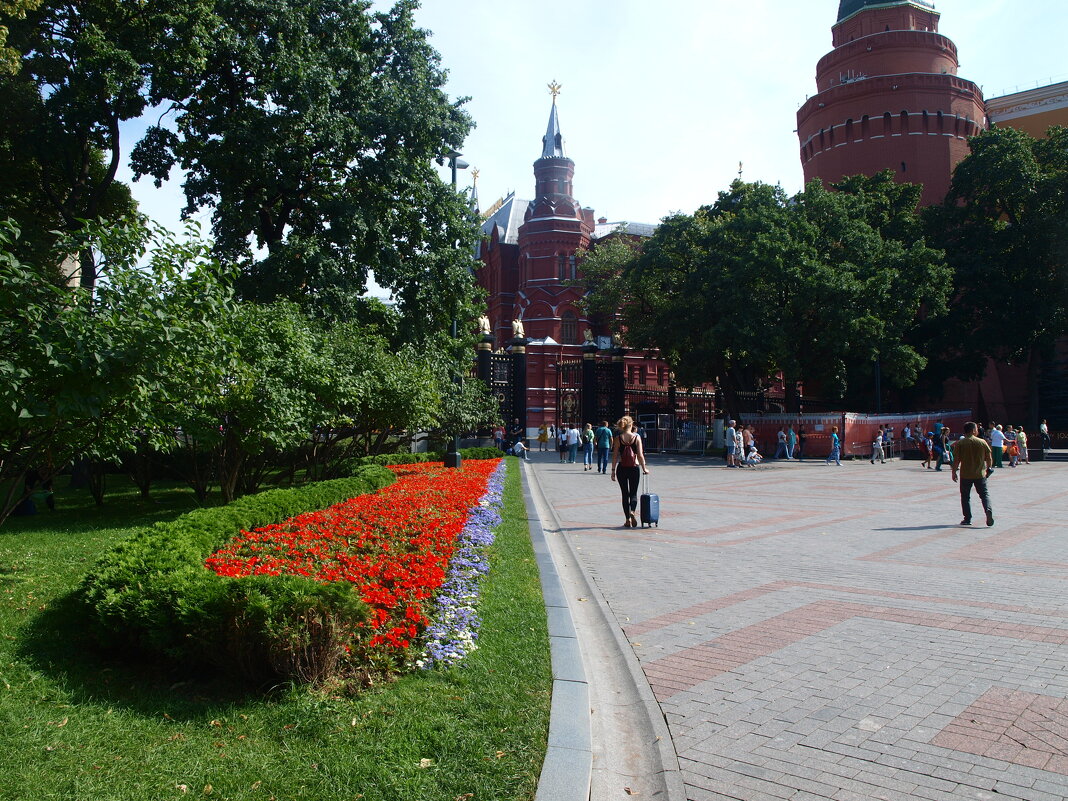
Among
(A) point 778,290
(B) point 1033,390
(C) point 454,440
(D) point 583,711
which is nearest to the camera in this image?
(D) point 583,711

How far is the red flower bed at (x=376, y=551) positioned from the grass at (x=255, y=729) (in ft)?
2.00

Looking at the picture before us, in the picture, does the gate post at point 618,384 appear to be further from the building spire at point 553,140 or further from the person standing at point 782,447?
the building spire at point 553,140

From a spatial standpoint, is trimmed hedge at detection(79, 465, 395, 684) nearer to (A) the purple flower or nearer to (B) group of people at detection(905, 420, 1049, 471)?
(A) the purple flower

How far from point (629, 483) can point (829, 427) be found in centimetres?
2172

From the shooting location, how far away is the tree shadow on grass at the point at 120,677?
4.05 metres

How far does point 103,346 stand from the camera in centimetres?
550

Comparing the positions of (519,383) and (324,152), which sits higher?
(324,152)

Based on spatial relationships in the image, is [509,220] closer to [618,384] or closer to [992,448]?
[618,384]

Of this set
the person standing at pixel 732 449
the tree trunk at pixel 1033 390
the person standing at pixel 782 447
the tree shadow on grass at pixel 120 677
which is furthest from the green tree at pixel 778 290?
the tree shadow on grass at pixel 120 677

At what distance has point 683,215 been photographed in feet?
111

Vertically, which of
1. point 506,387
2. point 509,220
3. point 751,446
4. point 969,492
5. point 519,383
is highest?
point 509,220

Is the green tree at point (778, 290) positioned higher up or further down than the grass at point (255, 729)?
higher up

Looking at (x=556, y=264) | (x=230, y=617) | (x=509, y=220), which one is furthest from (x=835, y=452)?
(x=509, y=220)

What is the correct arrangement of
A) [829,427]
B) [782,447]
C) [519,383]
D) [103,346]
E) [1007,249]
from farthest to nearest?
1. [1007,249]
2. [519,383]
3. [829,427]
4. [782,447]
5. [103,346]
